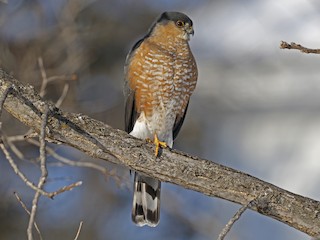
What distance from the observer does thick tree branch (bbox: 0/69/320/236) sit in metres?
3.98

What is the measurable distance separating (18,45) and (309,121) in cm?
410

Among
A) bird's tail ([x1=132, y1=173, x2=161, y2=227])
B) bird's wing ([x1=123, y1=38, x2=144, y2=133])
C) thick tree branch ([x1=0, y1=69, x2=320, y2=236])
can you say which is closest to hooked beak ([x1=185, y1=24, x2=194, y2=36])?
bird's wing ([x1=123, y1=38, x2=144, y2=133])

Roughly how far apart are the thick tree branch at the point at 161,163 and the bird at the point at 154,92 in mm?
1067

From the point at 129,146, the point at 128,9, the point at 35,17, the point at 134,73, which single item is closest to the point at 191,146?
the point at 128,9

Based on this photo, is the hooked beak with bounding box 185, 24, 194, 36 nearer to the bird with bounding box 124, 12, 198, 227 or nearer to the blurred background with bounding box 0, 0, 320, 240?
the bird with bounding box 124, 12, 198, 227

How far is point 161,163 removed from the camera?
421cm

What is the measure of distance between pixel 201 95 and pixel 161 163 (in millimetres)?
6197

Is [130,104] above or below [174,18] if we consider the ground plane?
below

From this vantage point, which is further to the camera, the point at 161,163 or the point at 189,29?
the point at 189,29

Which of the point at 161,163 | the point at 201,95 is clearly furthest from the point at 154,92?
the point at 201,95

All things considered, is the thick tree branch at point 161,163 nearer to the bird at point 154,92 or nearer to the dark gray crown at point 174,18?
the bird at point 154,92

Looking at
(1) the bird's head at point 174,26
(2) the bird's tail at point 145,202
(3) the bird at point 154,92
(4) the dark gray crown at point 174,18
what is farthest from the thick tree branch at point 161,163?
(4) the dark gray crown at point 174,18

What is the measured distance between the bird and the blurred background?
1770mm

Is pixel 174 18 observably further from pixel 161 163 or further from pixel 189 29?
pixel 161 163
